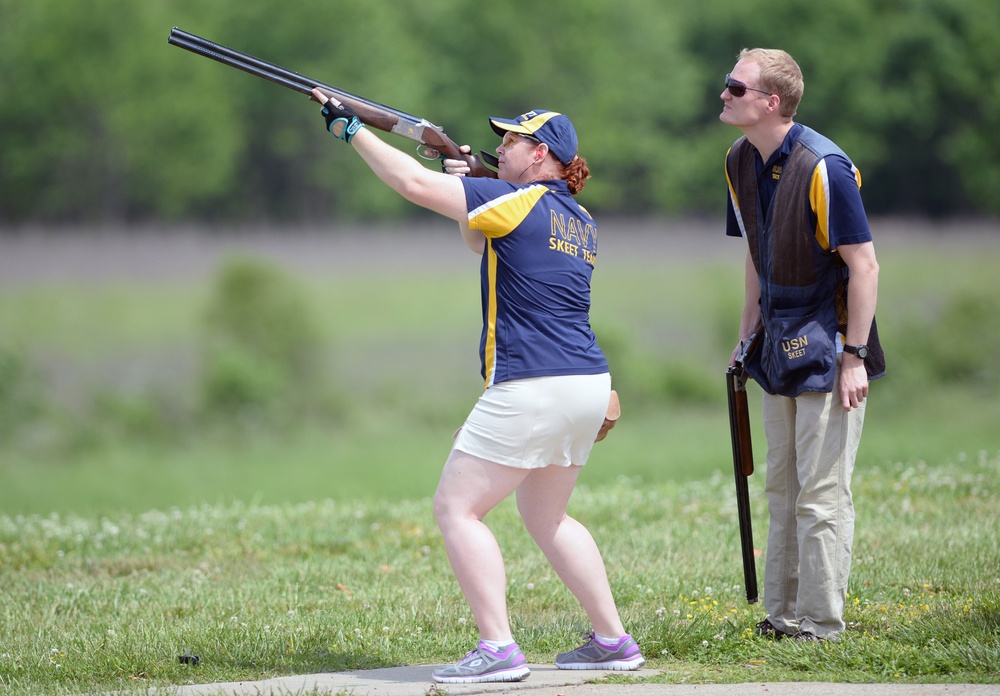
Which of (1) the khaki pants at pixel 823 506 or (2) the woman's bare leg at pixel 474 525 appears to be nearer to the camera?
(2) the woman's bare leg at pixel 474 525

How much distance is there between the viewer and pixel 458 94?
29.2 m

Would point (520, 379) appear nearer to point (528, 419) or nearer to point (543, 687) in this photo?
point (528, 419)

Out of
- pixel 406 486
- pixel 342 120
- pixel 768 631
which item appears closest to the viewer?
pixel 342 120

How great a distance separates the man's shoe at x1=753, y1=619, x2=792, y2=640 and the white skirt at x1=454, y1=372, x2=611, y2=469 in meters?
1.31

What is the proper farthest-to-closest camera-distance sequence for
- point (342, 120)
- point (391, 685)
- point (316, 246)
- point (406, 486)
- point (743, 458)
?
point (316, 246) < point (406, 486) < point (743, 458) < point (342, 120) < point (391, 685)

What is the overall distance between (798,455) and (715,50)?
26.9 m

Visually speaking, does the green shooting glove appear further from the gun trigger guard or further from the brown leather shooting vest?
the brown leather shooting vest

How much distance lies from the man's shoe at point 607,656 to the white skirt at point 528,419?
829 millimetres

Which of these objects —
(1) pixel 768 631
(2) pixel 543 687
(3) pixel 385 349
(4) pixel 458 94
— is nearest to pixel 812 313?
(1) pixel 768 631

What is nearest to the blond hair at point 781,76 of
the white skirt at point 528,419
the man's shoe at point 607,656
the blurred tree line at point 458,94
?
the white skirt at point 528,419

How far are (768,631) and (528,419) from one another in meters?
1.52

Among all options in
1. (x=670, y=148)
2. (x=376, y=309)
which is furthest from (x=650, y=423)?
(x=670, y=148)

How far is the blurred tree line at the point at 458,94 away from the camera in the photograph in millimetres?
26578

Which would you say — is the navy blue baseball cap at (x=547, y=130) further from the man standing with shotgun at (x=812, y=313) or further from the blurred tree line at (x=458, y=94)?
the blurred tree line at (x=458, y=94)
